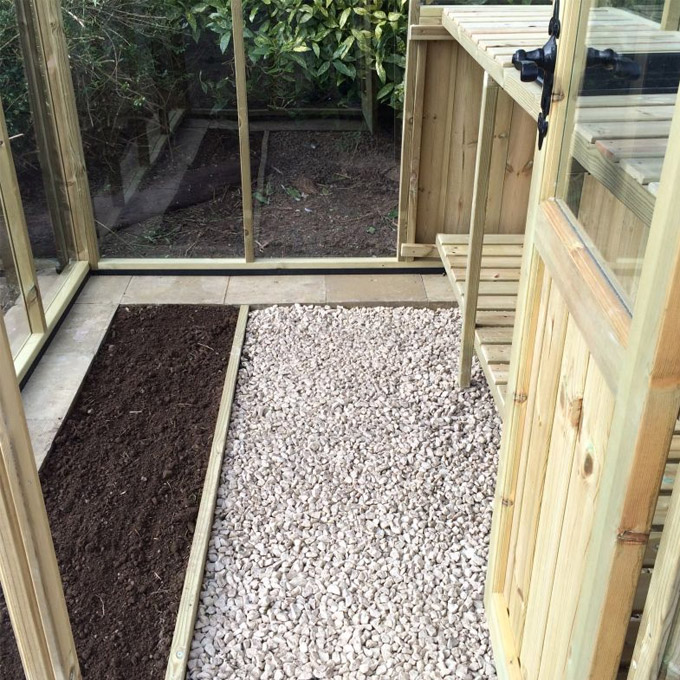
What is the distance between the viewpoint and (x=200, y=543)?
267 cm

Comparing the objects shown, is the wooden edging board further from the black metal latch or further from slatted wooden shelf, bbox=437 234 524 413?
the black metal latch

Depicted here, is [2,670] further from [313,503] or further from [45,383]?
[45,383]

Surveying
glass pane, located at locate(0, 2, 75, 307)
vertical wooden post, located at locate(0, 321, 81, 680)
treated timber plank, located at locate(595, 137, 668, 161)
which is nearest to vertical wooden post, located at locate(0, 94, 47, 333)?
glass pane, located at locate(0, 2, 75, 307)

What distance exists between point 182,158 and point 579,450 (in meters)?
3.42

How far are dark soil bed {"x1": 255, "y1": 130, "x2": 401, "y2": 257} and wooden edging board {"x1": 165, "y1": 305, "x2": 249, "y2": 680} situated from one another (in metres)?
1.13

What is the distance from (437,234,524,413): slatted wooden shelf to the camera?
299 centimetres

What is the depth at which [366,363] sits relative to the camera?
382 cm

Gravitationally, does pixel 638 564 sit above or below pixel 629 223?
below

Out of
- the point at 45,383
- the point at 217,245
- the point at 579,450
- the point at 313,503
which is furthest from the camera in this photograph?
the point at 217,245

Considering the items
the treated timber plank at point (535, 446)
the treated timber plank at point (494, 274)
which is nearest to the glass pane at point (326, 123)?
the treated timber plank at point (494, 274)

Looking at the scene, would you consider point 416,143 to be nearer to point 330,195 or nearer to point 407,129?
point 407,129

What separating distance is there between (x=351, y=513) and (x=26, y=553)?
5.47 ft

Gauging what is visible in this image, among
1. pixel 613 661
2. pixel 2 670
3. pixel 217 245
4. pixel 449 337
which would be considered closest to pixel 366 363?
pixel 449 337

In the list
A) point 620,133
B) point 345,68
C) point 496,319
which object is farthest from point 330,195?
point 620,133
